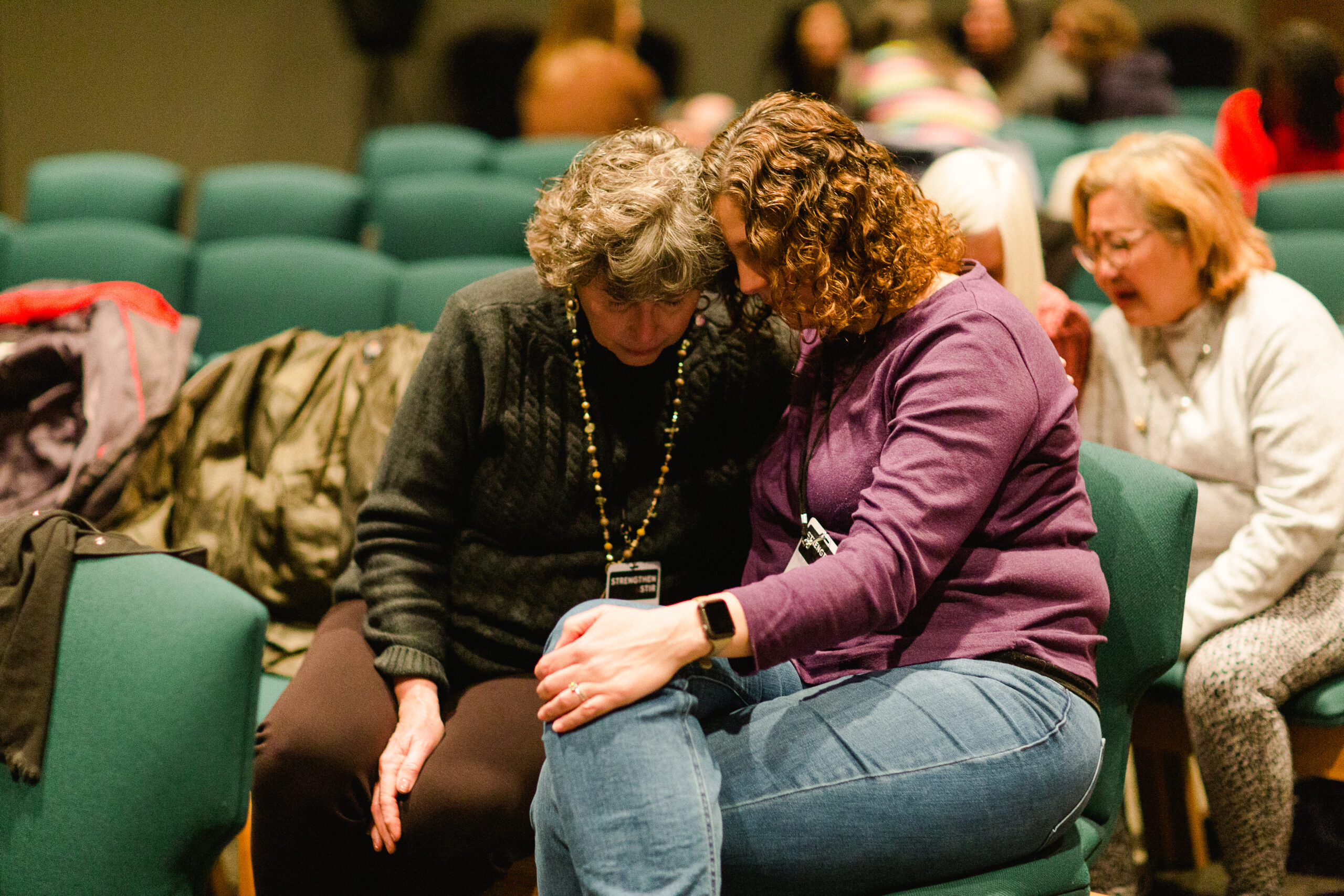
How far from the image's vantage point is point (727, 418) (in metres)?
1.57

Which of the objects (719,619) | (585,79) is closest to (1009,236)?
(719,619)

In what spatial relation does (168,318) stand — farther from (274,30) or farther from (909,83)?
(274,30)

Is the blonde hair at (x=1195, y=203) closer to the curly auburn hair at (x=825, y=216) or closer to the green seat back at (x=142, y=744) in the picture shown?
the curly auburn hair at (x=825, y=216)

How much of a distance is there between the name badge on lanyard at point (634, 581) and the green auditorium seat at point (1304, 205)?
2.51m

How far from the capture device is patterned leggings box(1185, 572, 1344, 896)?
5.03 feet

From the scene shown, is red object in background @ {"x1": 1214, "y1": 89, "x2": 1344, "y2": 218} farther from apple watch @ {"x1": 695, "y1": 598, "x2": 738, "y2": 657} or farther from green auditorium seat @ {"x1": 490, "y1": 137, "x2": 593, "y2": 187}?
apple watch @ {"x1": 695, "y1": 598, "x2": 738, "y2": 657}

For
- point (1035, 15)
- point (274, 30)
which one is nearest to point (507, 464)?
point (1035, 15)

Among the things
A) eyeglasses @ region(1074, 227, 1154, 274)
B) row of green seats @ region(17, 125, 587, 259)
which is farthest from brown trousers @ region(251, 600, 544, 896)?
row of green seats @ region(17, 125, 587, 259)

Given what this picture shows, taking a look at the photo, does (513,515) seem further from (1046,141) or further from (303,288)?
(1046,141)

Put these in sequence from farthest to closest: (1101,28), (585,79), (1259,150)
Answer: (1101,28) → (585,79) → (1259,150)

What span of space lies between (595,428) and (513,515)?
17cm

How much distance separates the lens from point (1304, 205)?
3080mm

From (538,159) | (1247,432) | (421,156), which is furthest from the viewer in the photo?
(421,156)

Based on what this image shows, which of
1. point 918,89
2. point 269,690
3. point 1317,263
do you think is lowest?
point 269,690
